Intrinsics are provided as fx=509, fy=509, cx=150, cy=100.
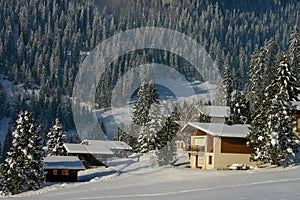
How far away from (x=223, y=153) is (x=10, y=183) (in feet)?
67.8

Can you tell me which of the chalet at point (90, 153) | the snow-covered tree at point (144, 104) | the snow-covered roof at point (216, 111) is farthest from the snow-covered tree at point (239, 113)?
the snow-covered tree at point (144, 104)

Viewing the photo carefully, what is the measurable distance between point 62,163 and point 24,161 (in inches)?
527

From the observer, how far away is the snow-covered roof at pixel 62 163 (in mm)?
61469

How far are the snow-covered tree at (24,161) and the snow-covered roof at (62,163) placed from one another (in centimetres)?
946

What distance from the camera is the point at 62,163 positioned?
63062 mm

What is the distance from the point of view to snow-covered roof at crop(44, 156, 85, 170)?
61469 millimetres

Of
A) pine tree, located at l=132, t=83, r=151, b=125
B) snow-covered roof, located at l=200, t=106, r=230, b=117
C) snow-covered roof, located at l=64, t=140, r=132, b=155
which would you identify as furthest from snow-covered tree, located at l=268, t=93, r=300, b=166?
pine tree, located at l=132, t=83, r=151, b=125

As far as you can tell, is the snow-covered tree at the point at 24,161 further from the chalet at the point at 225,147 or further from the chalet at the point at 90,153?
the chalet at the point at 90,153

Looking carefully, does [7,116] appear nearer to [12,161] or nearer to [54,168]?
[54,168]

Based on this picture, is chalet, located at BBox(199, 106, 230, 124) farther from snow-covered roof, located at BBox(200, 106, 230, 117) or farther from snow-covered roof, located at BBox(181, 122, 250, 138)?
snow-covered roof, located at BBox(181, 122, 250, 138)

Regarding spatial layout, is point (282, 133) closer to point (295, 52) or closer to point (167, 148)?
point (167, 148)

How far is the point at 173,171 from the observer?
43500mm

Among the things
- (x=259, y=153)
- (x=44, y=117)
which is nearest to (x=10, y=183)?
(x=259, y=153)

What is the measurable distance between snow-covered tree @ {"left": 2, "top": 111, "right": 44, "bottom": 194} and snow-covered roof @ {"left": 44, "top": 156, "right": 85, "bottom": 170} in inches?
372
